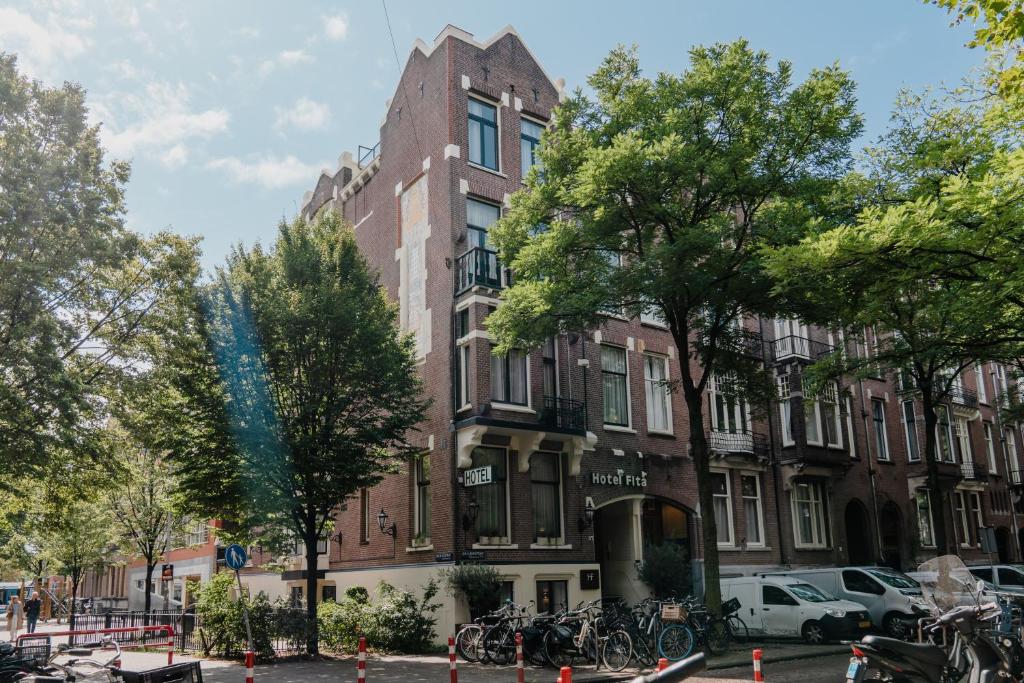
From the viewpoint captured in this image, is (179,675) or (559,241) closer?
(179,675)

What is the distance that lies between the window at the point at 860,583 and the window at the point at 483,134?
615 inches

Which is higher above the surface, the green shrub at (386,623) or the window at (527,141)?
the window at (527,141)

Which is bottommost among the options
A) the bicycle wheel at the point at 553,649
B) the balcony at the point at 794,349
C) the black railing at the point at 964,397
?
the bicycle wheel at the point at 553,649

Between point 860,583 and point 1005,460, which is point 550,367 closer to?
point 860,583

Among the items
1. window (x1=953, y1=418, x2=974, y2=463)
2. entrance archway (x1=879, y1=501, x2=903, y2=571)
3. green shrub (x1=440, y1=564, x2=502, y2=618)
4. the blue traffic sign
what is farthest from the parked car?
window (x1=953, y1=418, x2=974, y2=463)

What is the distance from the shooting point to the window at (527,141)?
2591 centimetres

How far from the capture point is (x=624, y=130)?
18.3 meters

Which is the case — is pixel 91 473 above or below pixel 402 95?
below

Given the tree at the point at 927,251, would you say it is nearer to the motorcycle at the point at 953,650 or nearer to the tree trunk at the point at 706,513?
the tree trunk at the point at 706,513

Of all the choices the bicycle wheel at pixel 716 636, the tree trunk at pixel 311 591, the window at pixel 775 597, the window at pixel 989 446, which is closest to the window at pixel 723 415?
the window at pixel 775 597

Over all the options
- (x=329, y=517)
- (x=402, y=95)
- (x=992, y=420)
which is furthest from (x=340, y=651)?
(x=992, y=420)

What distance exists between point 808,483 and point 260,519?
2073cm

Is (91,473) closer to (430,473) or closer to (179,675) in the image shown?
(430,473)

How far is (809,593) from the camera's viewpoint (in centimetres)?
2120
